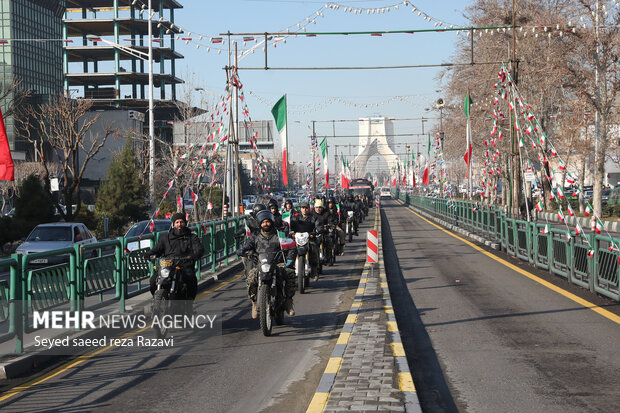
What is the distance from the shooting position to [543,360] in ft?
27.8

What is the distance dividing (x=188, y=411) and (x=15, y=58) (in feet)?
239

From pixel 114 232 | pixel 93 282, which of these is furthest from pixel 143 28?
pixel 93 282

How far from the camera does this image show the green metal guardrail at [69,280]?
28.6ft

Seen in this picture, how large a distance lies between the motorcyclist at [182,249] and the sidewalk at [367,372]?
233cm

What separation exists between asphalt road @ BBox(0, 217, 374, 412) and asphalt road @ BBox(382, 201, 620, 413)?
123 cm

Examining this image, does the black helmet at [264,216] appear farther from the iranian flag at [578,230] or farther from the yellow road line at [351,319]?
the iranian flag at [578,230]

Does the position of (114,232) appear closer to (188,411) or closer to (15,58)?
(188,411)

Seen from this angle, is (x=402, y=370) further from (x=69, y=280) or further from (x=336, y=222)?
(x=336, y=222)

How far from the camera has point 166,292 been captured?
10.2m

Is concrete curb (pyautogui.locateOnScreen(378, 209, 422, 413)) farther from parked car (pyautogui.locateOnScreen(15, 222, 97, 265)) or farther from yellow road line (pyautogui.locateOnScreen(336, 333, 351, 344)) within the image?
parked car (pyautogui.locateOnScreen(15, 222, 97, 265))

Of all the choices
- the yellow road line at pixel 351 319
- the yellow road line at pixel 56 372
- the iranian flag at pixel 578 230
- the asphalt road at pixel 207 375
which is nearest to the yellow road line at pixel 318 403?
the asphalt road at pixel 207 375

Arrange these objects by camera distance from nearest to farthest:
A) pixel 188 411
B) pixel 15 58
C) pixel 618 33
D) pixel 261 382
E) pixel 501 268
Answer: pixel 188 411 → pixel 261 382 → pixel 501 268 → pixel 618 33 → pixel 15 58

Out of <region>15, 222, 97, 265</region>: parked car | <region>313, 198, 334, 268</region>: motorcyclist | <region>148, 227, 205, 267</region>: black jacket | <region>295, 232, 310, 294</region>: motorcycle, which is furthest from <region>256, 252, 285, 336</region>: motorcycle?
<region>15, 222, 97, 265</region>: parked car

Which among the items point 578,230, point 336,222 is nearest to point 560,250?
point 578,230
